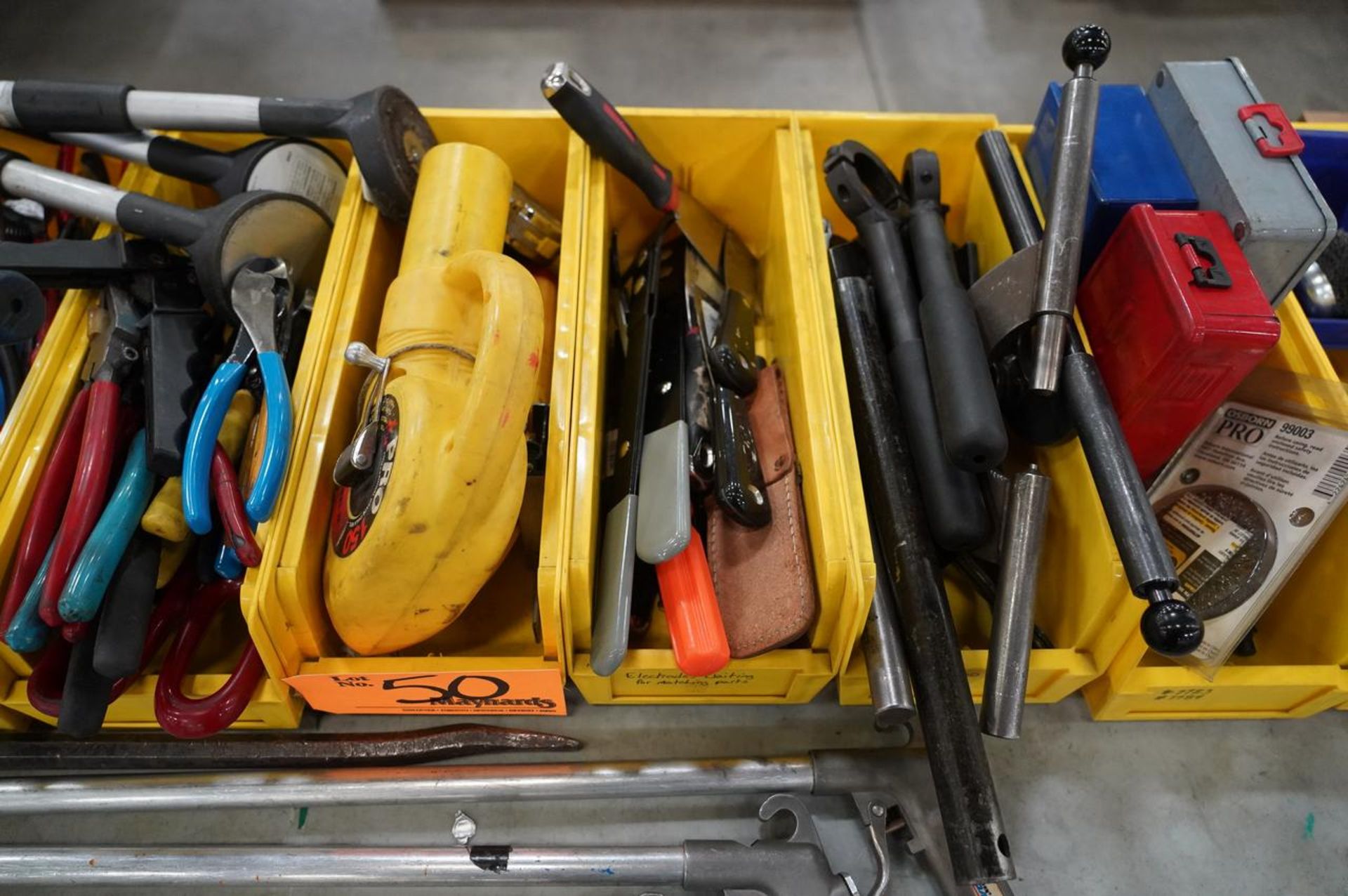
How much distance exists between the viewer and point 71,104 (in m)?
0.95

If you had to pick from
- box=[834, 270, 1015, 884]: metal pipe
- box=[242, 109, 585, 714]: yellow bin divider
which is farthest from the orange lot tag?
box=[834, 270, 1015, 884]: metal pipe

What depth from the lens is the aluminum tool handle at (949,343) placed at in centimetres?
72

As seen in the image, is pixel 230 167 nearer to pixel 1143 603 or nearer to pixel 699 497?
pixel 699 497

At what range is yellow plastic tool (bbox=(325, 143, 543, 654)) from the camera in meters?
0.66

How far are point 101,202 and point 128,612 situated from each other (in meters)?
0.46

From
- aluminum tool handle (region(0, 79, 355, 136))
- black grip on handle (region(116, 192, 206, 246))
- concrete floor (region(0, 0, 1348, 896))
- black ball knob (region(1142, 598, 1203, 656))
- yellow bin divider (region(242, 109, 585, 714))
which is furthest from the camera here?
concrete floor (region(0, 0, 1348, 896))

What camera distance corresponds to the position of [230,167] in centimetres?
95

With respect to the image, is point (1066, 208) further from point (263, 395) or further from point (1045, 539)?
point (263, 395)

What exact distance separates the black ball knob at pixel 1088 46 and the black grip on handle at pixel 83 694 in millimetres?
1053

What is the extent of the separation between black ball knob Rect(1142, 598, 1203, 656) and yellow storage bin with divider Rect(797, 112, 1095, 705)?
10 cm

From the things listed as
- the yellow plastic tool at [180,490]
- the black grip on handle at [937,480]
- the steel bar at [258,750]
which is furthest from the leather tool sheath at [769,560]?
the yellow plastic tool at [180,490]

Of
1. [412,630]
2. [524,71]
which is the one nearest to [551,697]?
[412,630]

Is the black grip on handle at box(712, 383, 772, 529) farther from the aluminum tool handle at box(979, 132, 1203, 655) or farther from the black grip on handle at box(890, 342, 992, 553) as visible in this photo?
the aluminum tool handle at box(979, 132, 1203, 655)

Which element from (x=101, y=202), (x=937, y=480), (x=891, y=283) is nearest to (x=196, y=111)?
(x=101, y=202)
